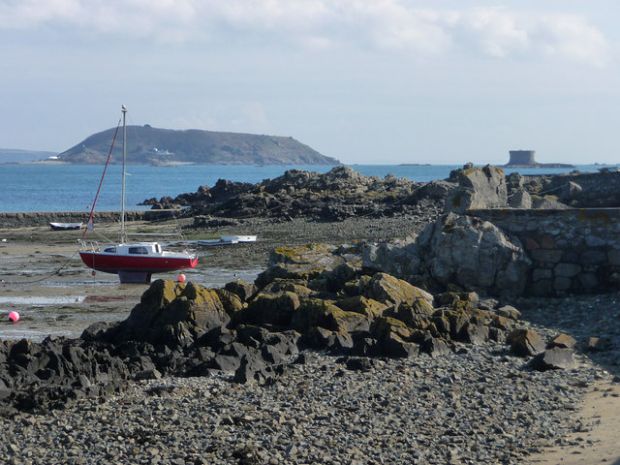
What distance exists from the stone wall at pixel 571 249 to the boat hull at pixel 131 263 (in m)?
11.0

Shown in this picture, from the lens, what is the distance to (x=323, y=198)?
45.4 m

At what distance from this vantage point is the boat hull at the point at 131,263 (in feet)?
85.5

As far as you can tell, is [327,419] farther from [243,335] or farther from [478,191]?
[478,191]

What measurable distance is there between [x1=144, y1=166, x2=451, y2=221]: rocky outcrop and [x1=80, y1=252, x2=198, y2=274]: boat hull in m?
13.7

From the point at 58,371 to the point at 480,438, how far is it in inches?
210

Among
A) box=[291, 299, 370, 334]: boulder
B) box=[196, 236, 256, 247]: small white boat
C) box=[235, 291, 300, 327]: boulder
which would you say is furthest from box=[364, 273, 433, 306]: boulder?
box=[196, 236, 256, 247]: small white boat

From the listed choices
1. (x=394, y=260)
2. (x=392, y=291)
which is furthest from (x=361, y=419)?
(x=394, y=260)

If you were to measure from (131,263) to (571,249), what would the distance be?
492 inches

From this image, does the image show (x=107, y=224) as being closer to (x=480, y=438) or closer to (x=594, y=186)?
(x=594, y=186)

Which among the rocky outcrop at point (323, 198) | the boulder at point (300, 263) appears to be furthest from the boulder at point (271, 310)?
the rocky outcrop at point (323, 198)

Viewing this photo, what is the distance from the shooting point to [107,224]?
1825 inches

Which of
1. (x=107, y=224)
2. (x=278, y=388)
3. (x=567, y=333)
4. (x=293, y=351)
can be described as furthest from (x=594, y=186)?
(x=107, y=224)

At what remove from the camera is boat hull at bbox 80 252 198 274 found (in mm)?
26047

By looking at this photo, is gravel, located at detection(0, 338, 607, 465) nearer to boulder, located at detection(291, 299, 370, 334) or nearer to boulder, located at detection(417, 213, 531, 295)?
boulder, located at detection(291, 299, 370, 334)
